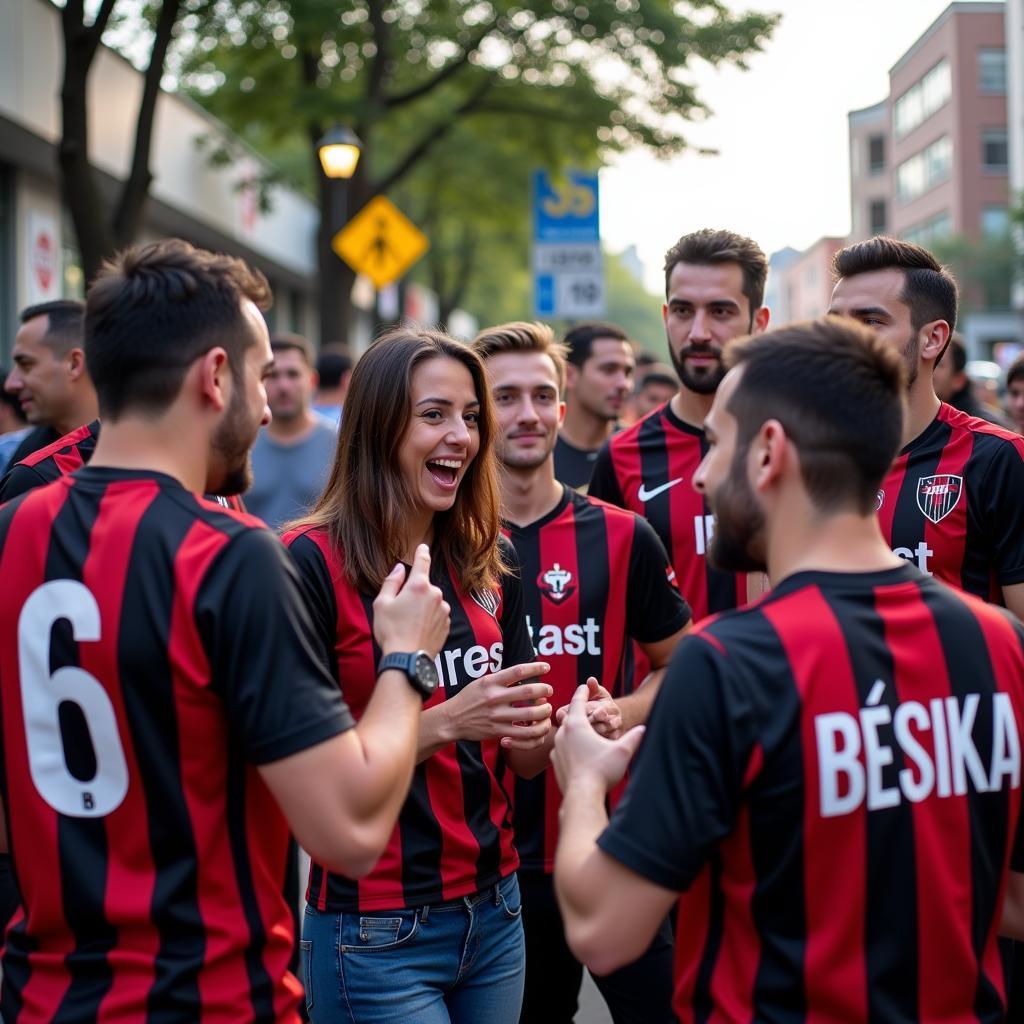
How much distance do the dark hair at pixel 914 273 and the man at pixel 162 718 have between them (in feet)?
7.77

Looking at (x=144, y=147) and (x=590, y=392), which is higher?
(x=144, y=147)

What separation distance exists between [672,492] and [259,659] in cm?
266

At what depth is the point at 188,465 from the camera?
7.86 feet

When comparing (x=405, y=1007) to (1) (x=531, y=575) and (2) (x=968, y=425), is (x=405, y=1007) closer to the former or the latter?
(1) (x=531, y=575)

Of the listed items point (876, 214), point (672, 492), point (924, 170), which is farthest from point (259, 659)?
point (876, 214)

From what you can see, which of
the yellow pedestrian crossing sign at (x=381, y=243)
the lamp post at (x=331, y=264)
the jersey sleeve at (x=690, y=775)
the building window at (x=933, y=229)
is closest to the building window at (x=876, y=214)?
the building window at (x=933, y=229)

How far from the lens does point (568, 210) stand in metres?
15.6

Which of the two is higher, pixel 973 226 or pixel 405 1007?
pixel 973 226

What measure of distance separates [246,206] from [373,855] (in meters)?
22.2

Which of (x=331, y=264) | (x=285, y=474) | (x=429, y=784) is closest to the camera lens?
(x=429, y=784)

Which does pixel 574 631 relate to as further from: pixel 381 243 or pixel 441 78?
pixel 441 78

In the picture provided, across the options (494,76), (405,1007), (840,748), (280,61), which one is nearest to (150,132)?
(280,61)

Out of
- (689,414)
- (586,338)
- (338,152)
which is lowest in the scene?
(689,414)

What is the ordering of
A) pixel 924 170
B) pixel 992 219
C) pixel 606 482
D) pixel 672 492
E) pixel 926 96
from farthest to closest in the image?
pixel 924 170 < pixel 992 219 < pixel 926 96 < pixel 606 482 < pixel 672 492
